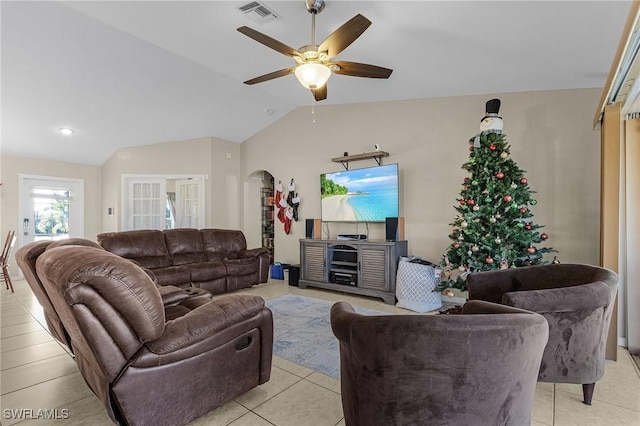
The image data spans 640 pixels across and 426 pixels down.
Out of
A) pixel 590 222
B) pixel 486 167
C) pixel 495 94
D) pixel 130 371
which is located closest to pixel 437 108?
pixel 495 94

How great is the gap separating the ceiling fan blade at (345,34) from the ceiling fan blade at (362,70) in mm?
153

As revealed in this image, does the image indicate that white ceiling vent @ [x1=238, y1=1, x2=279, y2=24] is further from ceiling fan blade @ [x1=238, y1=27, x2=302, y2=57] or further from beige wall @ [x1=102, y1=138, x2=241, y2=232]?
beige wall @ [x1=102, y1=138, x2=241, y2=232]

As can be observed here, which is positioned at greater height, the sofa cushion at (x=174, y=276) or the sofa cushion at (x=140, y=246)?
the sofa cushion at (x=140, y=246)

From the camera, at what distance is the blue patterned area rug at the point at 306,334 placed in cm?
251

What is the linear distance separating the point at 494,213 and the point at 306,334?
7.35 feet

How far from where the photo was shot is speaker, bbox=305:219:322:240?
17.2 feet

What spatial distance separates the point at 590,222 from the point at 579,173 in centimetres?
55

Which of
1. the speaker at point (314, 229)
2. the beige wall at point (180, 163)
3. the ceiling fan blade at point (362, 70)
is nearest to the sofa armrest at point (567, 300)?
the ceiling fan blade at point (362, 70)

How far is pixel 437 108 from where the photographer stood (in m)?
4.31

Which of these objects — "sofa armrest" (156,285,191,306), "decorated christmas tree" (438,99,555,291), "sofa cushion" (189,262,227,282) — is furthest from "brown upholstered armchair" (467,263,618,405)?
"sofa cushion" (189,262,227,282)

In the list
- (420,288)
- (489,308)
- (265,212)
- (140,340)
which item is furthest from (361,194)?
(140,340)

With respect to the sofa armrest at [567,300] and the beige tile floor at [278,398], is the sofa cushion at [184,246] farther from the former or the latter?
the sofa armrest at [567,300]

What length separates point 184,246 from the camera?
4973 millimetres

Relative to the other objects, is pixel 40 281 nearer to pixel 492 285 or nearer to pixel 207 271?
pixel 207 271
